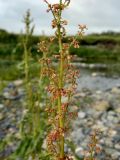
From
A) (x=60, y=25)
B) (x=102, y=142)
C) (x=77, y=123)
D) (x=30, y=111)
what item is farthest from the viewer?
(x=77, y=123)

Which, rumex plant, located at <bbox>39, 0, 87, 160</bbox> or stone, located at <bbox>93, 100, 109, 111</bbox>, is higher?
rumex plant, located at <bbox>39, 0, 87, 160</bbox>

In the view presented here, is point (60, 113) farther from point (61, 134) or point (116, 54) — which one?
point (116, 54)

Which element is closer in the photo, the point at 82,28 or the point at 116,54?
the point at 82,28

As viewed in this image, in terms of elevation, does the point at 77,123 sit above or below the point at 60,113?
below

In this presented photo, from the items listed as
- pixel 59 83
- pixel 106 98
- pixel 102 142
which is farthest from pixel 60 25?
pixel 106 98

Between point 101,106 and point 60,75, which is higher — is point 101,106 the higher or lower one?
the lower one

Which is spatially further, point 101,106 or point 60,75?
point 101,106

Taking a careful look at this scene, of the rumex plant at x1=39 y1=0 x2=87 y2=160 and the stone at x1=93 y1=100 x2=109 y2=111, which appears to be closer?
the rumex plant at x1=39 y1=0 x2=87 y2=160

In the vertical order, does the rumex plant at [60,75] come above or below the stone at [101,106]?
above

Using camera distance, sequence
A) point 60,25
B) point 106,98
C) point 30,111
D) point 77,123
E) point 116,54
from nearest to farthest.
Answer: point 60,25
point 30,111
point 77,123
point 106,98
point 116,54

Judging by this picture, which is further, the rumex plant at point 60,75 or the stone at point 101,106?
the stone at point 101,106

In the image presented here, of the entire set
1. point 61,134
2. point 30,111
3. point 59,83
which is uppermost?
point 59,83
